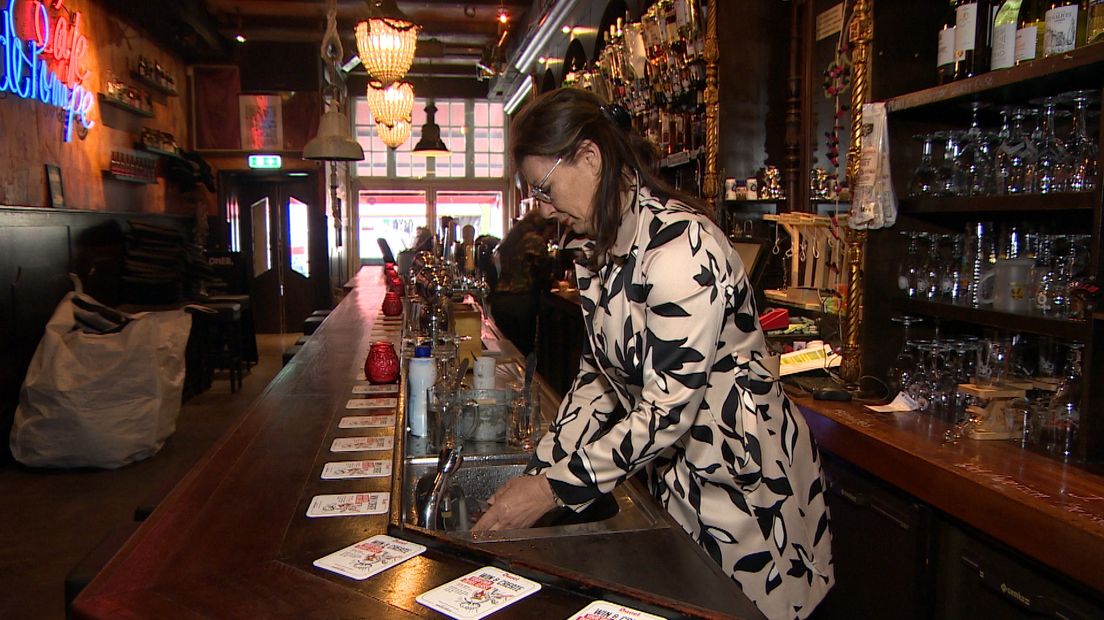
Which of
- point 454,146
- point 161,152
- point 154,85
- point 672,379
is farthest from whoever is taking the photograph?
point 454,146

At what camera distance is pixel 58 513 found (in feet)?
14.1

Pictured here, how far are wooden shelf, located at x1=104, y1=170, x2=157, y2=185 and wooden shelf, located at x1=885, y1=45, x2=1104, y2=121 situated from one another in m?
7.42

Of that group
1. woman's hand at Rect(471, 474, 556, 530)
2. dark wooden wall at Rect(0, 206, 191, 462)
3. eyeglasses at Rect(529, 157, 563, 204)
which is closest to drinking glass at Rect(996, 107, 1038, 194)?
eyeglasses at Rect(529, 157, 563, 204)

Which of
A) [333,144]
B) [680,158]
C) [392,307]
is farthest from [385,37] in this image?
[680,158]

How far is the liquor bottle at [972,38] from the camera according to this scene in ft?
7.83

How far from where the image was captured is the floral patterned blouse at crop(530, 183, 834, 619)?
1.51m

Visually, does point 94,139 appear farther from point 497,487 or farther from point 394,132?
point 497,487

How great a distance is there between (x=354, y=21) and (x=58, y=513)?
7646 millimetres

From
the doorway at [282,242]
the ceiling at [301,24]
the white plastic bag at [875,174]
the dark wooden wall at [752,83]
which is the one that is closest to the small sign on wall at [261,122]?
the doorway at [282,242]

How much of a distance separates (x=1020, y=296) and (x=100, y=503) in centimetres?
443

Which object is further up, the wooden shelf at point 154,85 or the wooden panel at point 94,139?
the wooden shelf at point 154,85

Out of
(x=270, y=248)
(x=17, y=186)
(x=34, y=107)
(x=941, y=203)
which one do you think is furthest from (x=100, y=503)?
(x=270, y=248)

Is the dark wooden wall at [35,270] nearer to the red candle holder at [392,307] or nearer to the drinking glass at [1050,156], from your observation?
the red candle holder at [392,307]

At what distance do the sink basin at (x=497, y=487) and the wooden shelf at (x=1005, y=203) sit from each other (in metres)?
1.28
